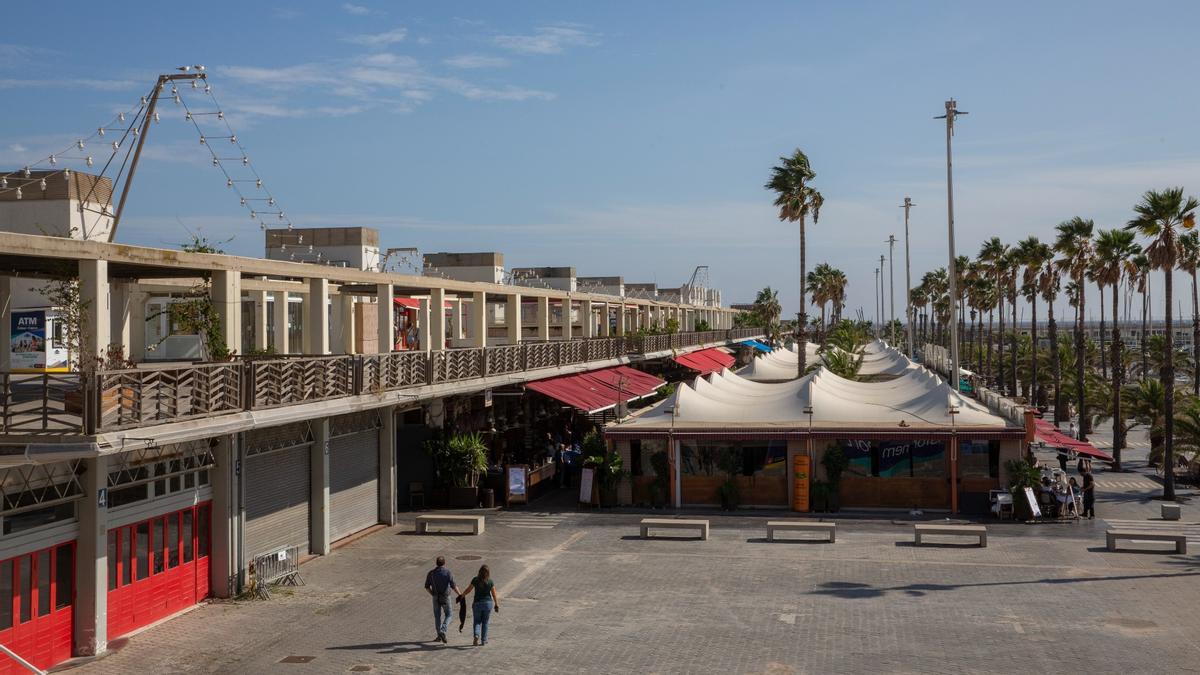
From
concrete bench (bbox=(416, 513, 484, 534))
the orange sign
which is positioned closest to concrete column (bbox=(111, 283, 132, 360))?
concrete bench (bbox=(416, 513, 484, 534))

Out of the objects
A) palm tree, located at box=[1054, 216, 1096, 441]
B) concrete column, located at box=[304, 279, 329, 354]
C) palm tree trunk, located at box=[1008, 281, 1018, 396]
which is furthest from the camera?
palm tree trunk, located at box=[1008, 281, 1018, 396]

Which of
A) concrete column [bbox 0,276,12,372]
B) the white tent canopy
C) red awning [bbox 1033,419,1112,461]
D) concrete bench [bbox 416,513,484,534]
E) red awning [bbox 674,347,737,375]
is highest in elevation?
concrete column [bbox 0,276,12,372]

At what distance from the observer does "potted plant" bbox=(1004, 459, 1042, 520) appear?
1062 inches

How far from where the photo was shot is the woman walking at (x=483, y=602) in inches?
639

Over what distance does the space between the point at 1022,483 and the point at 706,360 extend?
34088 mm

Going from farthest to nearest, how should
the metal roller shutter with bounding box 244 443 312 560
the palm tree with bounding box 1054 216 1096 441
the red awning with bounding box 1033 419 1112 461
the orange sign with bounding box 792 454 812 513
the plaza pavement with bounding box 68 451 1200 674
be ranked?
the palm tree with bounding box 1054 216 1096 441, the orange sign with bounding box 792 454 812 513, the red awning with bounding box 1033 419 1112 461, the metal roller shutter with bounding box 244 443 312 560, the plaza pavement with bounding box 68 451 1200 674

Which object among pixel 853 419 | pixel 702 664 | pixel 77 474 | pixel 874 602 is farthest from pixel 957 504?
pixel 77 474

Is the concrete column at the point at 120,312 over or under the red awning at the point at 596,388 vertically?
over

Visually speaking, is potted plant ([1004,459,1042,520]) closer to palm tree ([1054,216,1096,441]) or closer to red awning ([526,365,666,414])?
red awning ([526,365,666,414])

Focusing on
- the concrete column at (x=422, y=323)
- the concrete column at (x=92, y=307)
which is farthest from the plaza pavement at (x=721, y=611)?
the concrete column at (x=422, y=323)

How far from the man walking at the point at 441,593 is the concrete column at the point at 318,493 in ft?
24.5

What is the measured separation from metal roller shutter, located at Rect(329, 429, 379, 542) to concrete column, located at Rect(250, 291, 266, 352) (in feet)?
15.1

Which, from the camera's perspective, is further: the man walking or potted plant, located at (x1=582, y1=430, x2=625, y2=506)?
potted plant, located at (x1=582, y1=430, x2=625, y2=506)

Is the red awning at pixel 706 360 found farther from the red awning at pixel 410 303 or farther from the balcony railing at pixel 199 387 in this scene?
the balcony railing at pixel 199 387
